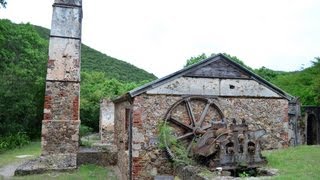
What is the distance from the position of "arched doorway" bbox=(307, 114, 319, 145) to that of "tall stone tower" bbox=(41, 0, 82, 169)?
11.2 m

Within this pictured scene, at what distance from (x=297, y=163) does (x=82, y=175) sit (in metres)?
7.45

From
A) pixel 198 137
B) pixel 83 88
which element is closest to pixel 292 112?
pixel 198 137

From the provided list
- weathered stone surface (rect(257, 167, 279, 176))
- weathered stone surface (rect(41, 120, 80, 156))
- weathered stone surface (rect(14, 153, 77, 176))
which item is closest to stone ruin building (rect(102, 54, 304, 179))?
weathered stone surface (rect(41, 120, 80, 156))

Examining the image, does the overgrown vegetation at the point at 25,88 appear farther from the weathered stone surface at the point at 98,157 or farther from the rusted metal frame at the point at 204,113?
the rusted metal frame at the point at 204,113

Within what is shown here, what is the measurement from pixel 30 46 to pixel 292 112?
24441mm

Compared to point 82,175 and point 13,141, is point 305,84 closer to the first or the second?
point 82,175

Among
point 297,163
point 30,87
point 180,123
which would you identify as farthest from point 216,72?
point 30,87

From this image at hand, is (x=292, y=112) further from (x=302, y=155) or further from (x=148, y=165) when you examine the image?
(x=148, y=165)

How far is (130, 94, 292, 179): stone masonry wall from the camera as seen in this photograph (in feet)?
35.7

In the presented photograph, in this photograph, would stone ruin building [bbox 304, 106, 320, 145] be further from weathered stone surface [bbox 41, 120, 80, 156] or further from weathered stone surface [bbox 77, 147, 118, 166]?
weathered stone surface [bbox 41, 120, 80, 156]

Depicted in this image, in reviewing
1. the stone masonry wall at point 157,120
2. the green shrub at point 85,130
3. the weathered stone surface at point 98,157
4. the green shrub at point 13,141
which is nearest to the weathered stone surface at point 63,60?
the weathered stone surface at point 98,157

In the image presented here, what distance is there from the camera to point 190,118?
11.6m

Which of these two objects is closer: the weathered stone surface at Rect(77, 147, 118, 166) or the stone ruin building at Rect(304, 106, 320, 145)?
the weathered stone surface at Rect(77, 147, 118, 166)

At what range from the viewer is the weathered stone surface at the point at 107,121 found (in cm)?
1992
